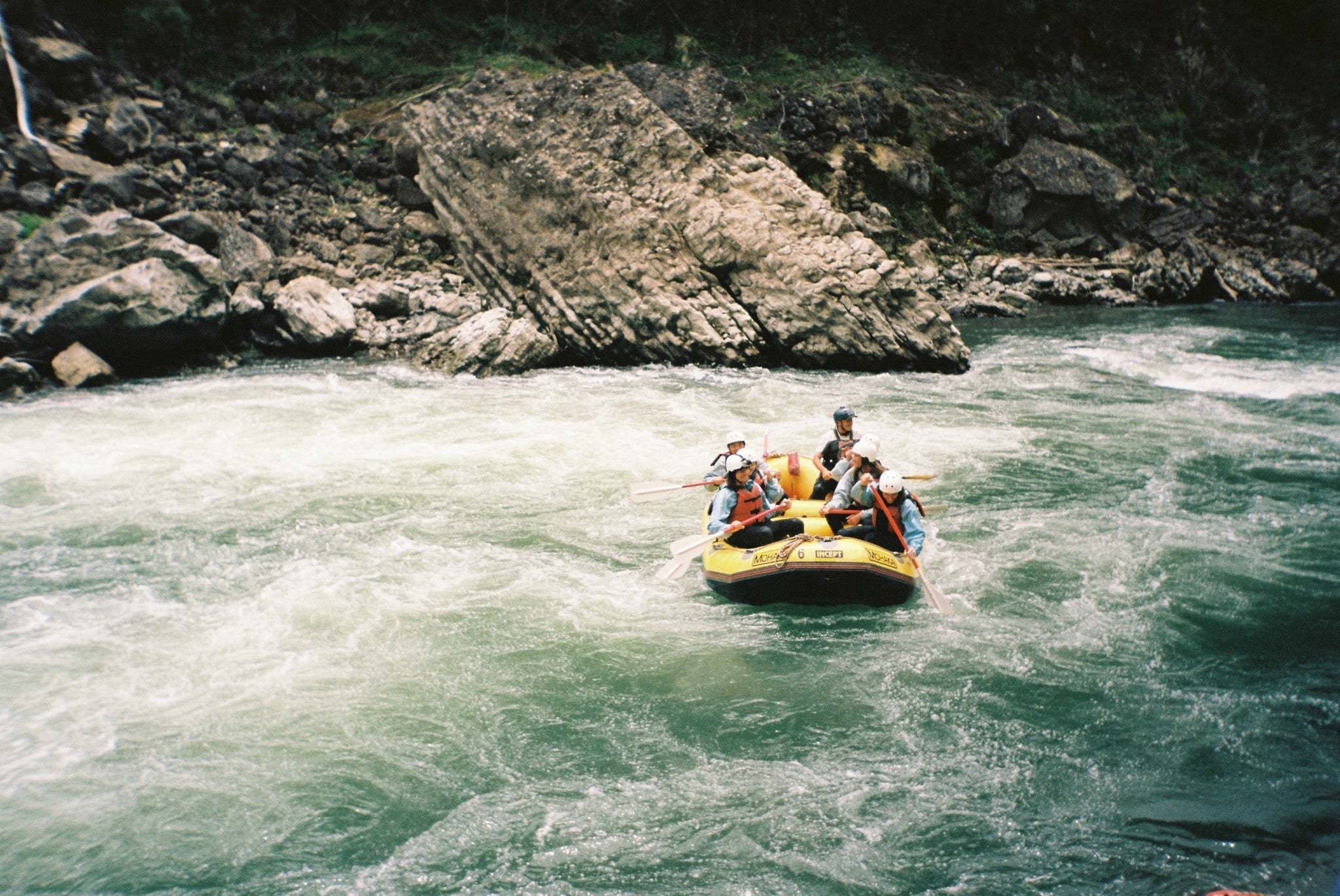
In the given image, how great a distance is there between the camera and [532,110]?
15047mm

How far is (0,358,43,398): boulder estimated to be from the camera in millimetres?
10805

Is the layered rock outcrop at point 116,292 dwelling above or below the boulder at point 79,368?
above

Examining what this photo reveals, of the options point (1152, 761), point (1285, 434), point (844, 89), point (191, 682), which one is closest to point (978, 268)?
point (844, 89)

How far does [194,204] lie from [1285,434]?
17070mm

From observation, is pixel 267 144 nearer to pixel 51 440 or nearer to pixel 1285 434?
pixel 51 440

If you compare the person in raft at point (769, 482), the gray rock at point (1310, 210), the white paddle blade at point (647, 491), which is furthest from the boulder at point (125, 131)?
the gray rock at point (1310, 210)

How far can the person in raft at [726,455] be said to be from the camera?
7090 millimetres

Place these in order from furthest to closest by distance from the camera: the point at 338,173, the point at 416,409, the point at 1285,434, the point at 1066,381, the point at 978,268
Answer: the point at 978,268 → the point at 338,173 → the point at 1066,381 → the point at 416,409 → the point at 1285,434

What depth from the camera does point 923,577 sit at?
5.97 m

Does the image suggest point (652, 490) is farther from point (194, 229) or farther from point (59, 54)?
point (59, 54)

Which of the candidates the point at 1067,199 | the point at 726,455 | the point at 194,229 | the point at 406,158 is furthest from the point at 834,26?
the point at 726,455

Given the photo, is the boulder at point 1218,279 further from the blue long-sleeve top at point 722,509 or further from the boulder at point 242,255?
the boulder at point 242,255

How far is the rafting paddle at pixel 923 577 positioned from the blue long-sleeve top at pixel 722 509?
0.93 metres

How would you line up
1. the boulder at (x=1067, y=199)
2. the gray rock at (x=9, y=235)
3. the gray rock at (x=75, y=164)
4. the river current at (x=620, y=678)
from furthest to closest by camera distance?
the boulder at (x=1067, y=199), the gray rock at (x=75, y=164), the gray rock at (x=9, y=235), the river current at (x=620, y=678)
